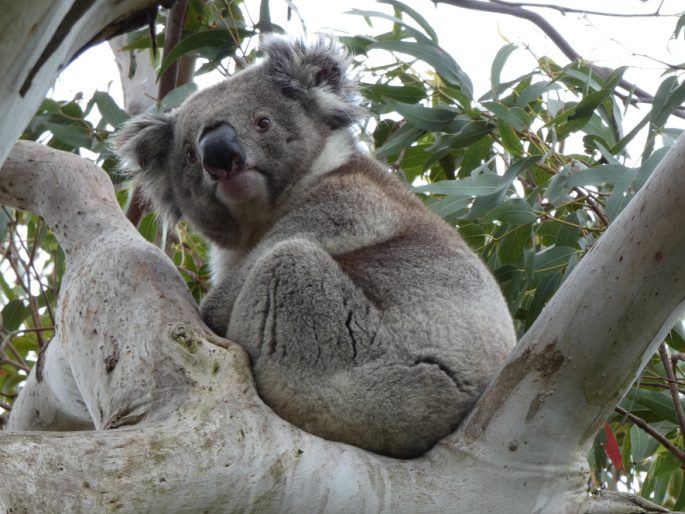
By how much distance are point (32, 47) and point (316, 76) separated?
1977 millimetres

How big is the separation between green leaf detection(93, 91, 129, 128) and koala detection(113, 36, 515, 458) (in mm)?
485

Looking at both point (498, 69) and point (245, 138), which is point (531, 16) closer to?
point (498, 69)

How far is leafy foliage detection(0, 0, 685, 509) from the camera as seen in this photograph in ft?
9.30

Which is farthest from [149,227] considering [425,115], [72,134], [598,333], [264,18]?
[598,333]

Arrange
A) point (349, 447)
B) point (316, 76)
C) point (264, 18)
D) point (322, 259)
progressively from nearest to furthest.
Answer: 1. point (349, 447)
2. point (322, 259)
3. point (316, 76)
4. point (264, 18)

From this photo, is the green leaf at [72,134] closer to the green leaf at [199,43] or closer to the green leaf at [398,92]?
the green leaf at [199,43]

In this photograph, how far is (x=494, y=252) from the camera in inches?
130

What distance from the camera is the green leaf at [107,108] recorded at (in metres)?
3.66

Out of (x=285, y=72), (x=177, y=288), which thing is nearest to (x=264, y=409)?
(x=177, y=288)

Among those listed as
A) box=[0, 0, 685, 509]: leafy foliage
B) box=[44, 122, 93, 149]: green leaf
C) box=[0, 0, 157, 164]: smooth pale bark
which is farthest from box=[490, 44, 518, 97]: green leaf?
box=[0, 0, 157, 164]: smooth pale bark

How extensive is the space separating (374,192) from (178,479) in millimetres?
1271

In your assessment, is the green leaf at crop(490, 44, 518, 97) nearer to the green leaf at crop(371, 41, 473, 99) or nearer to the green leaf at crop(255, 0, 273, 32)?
the green leaf at crop(371, 41, 473, 99)

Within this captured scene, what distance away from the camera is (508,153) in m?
3.28

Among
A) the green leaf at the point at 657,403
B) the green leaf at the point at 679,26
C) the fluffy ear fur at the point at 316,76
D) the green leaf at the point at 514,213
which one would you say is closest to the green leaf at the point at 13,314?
the fluffy ear fur at the point at 316,76
